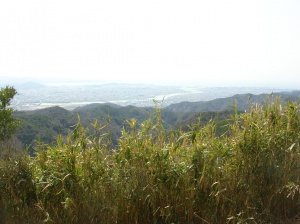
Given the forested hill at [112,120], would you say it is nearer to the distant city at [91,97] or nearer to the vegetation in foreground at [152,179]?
the vegetation in foreground at [152,179]

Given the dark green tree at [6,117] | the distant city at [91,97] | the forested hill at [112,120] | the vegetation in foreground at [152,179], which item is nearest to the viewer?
the vegetation in foreground at [152,179]

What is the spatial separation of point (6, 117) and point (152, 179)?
1980 mm

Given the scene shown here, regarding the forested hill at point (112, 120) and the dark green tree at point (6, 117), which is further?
the dark green tree at point (6, 117)

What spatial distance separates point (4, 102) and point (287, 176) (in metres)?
3.30

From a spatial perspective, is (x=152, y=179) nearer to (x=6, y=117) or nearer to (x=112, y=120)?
(x=112, y=120)

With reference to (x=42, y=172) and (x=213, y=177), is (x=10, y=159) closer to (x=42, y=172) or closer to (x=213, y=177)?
(x=42, y=172)

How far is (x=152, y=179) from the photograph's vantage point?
2.34 meters

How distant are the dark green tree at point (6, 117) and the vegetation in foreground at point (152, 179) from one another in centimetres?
76

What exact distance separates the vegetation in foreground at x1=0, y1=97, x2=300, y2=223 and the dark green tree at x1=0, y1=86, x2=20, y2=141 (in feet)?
2.50

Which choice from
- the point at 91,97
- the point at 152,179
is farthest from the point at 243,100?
the point at 91,97

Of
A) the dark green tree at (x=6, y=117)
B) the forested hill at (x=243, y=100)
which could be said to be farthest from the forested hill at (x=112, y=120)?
the dark green tree at (x=6, y=117)

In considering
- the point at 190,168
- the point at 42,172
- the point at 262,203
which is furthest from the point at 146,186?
the point at 262,203

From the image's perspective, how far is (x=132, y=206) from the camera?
227 centimetres

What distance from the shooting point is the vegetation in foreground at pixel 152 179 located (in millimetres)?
2229
